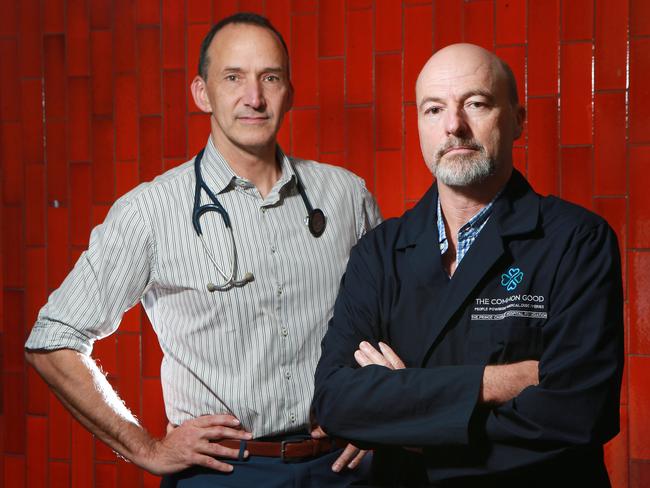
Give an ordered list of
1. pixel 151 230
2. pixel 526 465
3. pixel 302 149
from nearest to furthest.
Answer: pixel 526 465 → pixel 151 230 → pixel 302 149

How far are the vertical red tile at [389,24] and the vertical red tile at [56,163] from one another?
1.52 metres

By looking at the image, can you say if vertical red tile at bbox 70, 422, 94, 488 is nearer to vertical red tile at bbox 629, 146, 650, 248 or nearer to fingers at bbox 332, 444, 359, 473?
fingers at bbox 332, 444, 359, 473

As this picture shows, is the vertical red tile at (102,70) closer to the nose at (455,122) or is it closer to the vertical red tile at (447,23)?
the vertical red tile at (447,23)

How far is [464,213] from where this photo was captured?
192cm

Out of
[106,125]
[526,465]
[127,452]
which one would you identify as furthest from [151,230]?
[106,125]

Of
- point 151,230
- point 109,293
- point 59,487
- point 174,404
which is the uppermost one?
point 151,230

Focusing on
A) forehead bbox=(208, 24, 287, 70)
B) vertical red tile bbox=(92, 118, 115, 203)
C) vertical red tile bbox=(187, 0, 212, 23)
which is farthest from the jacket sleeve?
vertical red tile bbox=(92, 118, 115, 203)

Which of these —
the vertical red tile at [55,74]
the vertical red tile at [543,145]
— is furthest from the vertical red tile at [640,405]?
the vertical red tile at [55,74]

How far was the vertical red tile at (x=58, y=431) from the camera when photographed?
12.4 ft

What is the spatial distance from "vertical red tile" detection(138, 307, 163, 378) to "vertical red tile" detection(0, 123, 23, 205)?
2.77ft

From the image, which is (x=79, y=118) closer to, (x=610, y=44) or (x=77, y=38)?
(x=77, y=38)

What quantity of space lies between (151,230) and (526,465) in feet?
3.70

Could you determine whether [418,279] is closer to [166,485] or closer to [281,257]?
[281,257]

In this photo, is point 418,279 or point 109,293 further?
point 109,293
